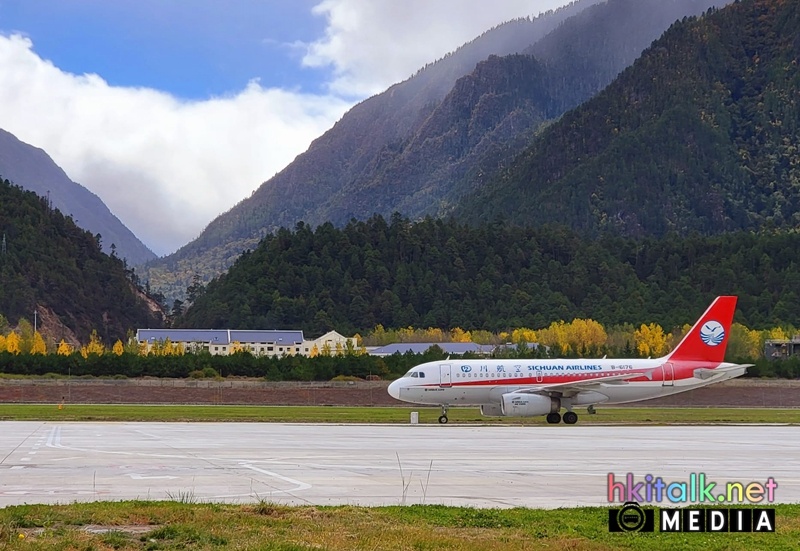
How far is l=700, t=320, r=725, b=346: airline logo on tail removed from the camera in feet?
190

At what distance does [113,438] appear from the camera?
33.8 metres

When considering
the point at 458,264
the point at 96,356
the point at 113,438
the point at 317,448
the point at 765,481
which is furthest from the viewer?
the point at 458,264

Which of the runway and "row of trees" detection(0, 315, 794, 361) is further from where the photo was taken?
"row of trees" detection(0, 315, 794, 361)

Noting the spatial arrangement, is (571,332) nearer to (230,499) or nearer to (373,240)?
(373,240)

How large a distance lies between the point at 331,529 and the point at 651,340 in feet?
443

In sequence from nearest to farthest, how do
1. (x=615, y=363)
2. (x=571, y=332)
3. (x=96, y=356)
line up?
(x=615, y=363), (x=96, y=356), (x=571, y=332)

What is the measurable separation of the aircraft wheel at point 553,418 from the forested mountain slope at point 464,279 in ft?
405

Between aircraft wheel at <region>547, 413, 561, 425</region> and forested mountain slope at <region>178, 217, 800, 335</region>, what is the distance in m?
124

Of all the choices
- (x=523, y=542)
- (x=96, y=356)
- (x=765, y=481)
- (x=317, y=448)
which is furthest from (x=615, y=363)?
(x=96, y=356)

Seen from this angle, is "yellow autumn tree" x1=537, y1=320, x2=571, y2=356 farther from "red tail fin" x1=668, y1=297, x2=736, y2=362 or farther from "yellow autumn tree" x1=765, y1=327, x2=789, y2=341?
"red tail fin" x1=668, y1=297, x2=736, y2=362

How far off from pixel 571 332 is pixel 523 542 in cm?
14640

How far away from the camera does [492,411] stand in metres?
54.2

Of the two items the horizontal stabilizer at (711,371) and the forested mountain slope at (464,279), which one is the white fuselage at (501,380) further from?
the forested mountain slope at (464,279)

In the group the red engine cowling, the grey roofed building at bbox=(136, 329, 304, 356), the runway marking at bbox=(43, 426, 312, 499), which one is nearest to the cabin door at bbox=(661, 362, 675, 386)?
the red engine cowling
